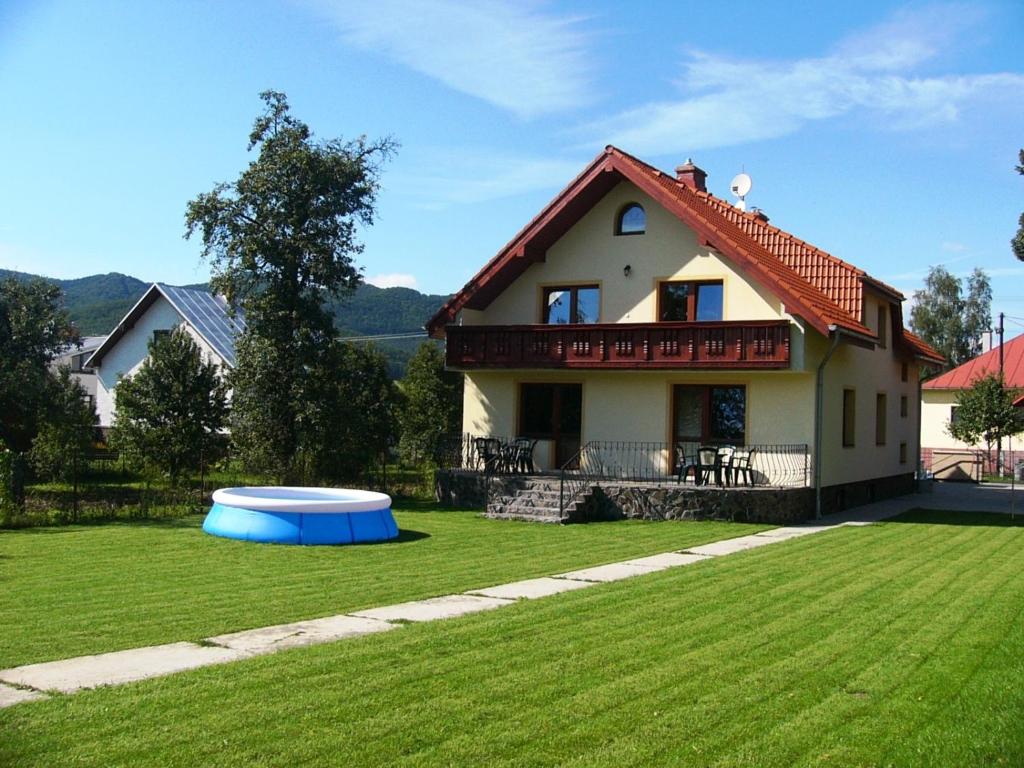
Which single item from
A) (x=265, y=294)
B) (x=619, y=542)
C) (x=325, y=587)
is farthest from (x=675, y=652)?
(x=265, y=294)

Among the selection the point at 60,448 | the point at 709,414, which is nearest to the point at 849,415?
the point at 709,414

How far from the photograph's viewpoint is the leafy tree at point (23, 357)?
70.7 feet

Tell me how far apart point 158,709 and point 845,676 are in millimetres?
4579

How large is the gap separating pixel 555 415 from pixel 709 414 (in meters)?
3.97

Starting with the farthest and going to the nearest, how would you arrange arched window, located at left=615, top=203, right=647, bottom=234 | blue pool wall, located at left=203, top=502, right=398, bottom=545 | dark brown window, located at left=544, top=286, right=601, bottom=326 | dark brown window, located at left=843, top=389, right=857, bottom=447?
dark brown window, located at left=544, top=286, right=601, bottom=326 → dark brown window, located at left=843, top=389, right=857, bottom=447 → arched window, located at left=615, top=203, right=647, bottom=234 → blue pool wall, located at left=203, top=502, right=398, bottom=545

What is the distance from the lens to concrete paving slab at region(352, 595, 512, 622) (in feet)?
28.7

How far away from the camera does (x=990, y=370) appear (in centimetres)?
4834

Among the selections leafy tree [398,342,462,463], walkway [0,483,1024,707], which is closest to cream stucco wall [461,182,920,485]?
walkway [0,483,1024,707]

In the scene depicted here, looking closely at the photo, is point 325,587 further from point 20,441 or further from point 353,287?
point 20,441

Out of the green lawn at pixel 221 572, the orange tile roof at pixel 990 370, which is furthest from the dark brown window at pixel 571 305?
the orange tile roof at pixel 990 370

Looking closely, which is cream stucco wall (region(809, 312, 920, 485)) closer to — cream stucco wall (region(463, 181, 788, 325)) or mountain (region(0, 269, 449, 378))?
cream stucco wall (region(463, 181, 788, 325))

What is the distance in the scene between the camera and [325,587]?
10.4 metres

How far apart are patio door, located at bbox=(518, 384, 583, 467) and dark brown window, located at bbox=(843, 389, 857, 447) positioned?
6.41m

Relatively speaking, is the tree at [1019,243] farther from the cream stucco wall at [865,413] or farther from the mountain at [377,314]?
the mountain at [377,314]
